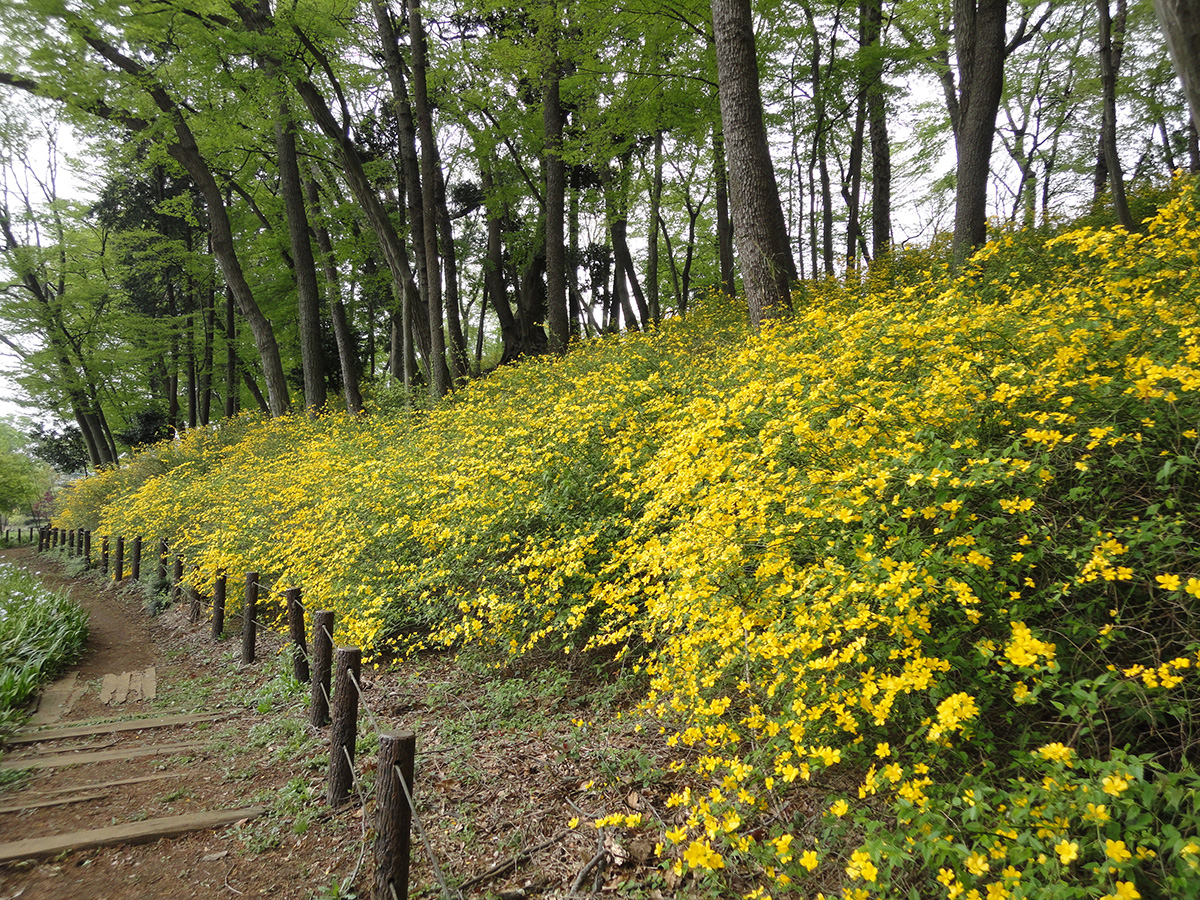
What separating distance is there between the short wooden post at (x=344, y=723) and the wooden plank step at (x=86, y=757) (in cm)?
181

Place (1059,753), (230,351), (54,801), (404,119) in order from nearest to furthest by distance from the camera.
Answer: (1059,753)
(54,801)
(404,119)
(230,351)

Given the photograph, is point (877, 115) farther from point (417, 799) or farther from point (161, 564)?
point (161, 564)

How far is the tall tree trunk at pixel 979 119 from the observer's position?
6.38 metres

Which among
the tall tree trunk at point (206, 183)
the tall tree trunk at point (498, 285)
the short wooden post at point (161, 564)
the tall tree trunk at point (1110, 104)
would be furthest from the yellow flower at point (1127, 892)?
the tall tree trunk at point (206, 183)

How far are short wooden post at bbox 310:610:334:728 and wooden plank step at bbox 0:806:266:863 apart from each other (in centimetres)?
78

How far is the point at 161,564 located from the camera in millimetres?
10016

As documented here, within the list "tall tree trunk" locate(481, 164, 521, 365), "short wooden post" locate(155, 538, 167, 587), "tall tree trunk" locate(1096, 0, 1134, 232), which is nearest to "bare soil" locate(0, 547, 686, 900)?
"short wooden post" locate(155, 538, 167, 587)

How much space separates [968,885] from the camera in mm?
1571

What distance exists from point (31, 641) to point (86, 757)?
373 centimetres

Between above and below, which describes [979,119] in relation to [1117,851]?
above

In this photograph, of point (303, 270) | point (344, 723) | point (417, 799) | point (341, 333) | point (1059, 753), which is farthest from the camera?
point (341, 333)

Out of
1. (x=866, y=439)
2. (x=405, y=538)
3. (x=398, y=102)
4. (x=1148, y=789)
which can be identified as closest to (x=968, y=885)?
(x=1148, y=789)

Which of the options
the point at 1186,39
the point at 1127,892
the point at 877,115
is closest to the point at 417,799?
the point at 1127,892

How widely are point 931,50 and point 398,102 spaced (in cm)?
865
